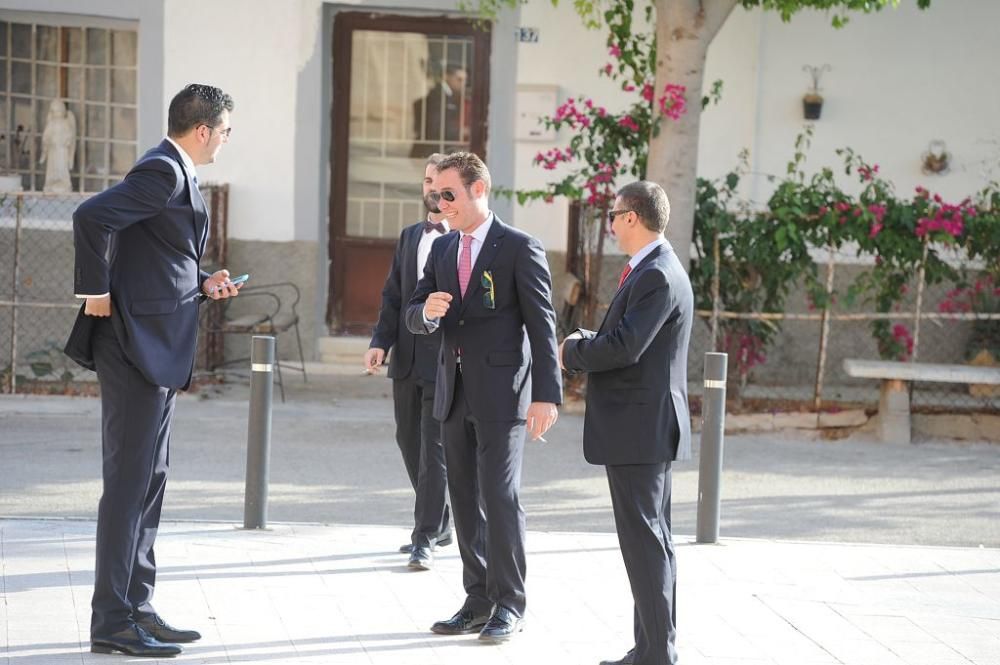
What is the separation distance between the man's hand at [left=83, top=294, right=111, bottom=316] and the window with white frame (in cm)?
920

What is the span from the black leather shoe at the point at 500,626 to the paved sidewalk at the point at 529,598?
0.06 m

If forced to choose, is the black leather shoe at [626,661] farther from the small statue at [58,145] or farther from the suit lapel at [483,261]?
the small statue at [58,145]

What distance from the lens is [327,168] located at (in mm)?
14383

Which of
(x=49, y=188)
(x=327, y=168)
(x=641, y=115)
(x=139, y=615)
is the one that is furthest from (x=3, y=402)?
(x=139, y=615)

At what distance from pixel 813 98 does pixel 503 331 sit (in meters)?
8.59

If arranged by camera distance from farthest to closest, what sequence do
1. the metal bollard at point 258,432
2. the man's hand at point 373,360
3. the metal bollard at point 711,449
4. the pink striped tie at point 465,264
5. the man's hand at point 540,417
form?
the metal bollard at point 711,449 < the metal bollard at point 258,432 < the man's hand at point 373,360 < the pink striped tie at point 465,264 < the man's hand at point 540,417

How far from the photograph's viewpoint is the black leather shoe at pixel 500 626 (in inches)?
238

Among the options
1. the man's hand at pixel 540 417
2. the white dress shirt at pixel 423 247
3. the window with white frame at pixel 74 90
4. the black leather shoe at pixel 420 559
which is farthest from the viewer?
the window with white frame at pixel 74 90

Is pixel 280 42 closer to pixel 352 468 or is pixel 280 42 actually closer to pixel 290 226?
pixel 290 226

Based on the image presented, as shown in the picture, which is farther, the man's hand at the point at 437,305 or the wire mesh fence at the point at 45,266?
the wire mesh fence at the point at 45,266

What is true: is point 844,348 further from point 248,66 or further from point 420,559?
point 420,559

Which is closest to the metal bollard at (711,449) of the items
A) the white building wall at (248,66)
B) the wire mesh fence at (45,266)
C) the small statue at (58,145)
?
the wire mesh fence at (45,266)

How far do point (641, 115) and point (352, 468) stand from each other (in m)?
4.08

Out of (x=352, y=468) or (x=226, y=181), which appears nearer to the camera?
(x=352, y=468)
